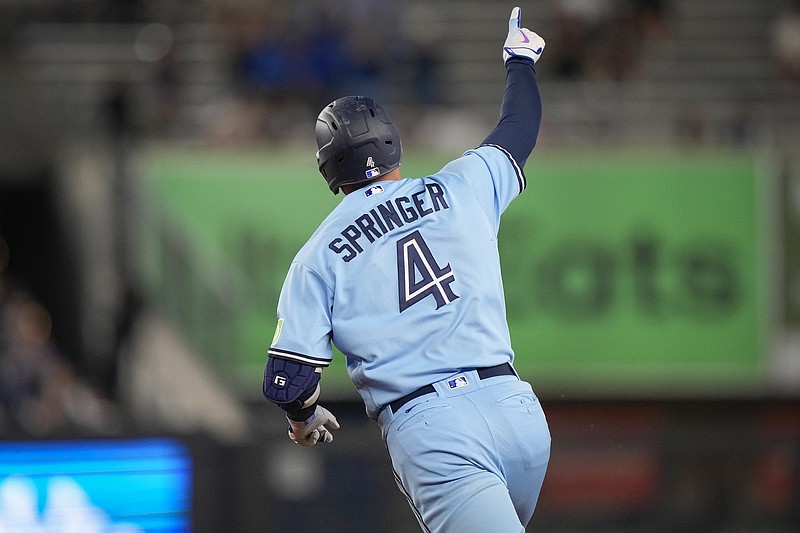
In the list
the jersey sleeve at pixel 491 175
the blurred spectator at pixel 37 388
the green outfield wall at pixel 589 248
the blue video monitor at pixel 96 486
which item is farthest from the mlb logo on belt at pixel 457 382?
the green outfield wall at pixel 589 248

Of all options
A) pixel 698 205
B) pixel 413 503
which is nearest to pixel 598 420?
pixel 698 205

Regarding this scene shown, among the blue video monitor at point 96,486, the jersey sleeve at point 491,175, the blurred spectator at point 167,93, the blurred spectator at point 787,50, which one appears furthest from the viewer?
the blurred spectator at point 787,50

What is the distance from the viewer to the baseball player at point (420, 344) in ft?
13.0

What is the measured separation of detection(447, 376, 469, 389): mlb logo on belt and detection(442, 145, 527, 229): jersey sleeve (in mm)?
592

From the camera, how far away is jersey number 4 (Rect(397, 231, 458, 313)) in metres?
4.07

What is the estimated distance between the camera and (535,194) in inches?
471

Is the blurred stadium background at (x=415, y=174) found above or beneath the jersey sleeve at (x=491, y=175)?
beneath

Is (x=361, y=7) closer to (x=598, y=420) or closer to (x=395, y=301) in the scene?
(x=598, y=420)

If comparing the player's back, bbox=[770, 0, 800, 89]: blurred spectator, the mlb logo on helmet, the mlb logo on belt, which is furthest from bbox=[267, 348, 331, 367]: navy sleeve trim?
bbox=[770, 0, 800, 89]: blurred spectator

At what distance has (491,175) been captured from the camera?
14.4ft

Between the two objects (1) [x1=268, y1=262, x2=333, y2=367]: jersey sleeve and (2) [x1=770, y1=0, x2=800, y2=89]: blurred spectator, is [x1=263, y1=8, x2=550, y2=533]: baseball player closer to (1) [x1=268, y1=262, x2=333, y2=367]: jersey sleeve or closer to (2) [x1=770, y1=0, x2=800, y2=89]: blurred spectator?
(1) [x1=268, y1=262, x2=333, y2=367]: jersey sleeve

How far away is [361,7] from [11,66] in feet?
11.4

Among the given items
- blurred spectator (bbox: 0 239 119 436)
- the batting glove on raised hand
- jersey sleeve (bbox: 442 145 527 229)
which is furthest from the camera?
blurred spectator (bbox: 0 239 119 436)

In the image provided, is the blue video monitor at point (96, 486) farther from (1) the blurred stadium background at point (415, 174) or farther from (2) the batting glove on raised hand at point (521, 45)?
(2) the batting glove on raised hand at point (521, 45)
